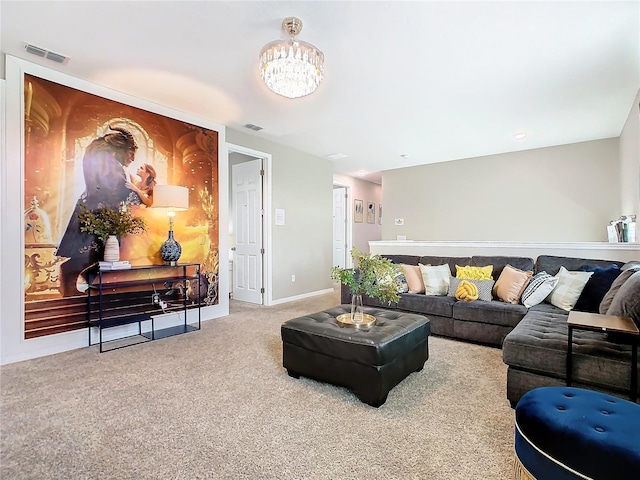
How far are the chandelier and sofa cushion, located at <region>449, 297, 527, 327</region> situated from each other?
2.68 metres

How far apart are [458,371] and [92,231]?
367 cm

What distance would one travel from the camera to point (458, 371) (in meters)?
2.76

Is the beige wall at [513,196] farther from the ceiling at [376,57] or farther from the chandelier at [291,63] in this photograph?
the chandelier at [291,63]

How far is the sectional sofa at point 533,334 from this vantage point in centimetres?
192

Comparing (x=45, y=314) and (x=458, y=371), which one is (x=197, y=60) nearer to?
(x=45, y=314)

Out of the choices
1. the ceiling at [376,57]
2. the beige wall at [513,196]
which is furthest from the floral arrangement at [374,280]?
the beige wall at [513,196]

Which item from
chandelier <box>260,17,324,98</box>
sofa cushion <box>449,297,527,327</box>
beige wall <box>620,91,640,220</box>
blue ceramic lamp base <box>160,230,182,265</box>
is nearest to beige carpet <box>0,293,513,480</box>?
sofa cushion <box>449,297,527,327</box>

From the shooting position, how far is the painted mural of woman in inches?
129

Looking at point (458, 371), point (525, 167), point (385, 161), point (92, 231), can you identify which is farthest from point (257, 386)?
point (525, 167)

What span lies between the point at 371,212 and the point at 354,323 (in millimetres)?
6700

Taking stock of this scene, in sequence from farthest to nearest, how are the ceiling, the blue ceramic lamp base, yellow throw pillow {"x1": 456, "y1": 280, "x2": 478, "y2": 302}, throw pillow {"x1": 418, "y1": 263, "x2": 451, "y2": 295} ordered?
throw pillow {"x1": 418, "y1": 263, "x2": 451, "y2": 295}, the blue ceramic lamp base, yellow throw pillow {"x1": 456, "y1": 280, "x2": 478, "y2": 302}, the ceiling

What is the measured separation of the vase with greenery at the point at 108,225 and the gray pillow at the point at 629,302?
4.19 m

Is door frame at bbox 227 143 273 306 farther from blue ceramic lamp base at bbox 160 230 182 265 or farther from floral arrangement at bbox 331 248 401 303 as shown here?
floral arrangement at bbox 331 248 401 303

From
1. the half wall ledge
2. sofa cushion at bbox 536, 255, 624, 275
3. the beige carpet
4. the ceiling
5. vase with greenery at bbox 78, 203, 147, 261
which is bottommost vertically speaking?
the beige carpet
